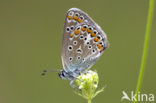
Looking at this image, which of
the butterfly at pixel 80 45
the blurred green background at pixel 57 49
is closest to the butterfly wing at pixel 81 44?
the butterfly at pixel 80 45

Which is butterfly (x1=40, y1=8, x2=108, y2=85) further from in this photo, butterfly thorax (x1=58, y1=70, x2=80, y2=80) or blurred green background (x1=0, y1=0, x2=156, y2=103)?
blurred green background (x1=0, y1=0, x2=156, y2=103)

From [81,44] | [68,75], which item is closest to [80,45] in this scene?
[81,44]

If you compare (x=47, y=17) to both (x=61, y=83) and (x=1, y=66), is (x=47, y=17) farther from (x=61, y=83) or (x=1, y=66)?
(x=61, y=83)

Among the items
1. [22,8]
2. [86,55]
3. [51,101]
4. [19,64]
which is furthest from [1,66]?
[86,55]

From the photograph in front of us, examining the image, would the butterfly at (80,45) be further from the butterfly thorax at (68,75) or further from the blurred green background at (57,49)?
the blurred green background at (57,49)

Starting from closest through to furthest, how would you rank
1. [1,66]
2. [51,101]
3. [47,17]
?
[51,101] < [1,66] < [47,17]

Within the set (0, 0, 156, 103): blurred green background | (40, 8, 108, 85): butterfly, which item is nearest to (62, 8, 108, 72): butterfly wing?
(40, 8, 108, 85): butterfly

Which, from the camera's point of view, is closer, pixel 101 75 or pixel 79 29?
pixel 79 29
